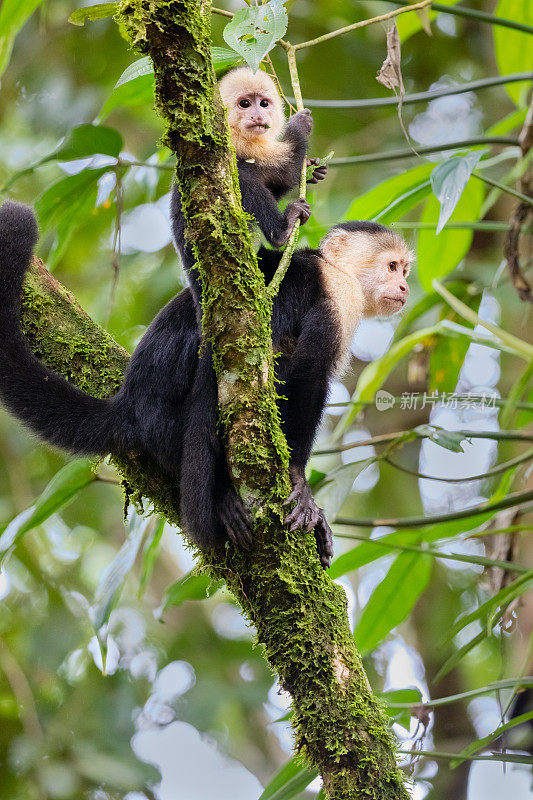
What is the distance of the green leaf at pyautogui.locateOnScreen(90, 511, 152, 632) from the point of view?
297cm

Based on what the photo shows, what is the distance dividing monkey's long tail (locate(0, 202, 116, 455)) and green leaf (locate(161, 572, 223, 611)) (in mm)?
596

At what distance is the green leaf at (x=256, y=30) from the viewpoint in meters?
2.37

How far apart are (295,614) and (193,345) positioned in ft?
3.21

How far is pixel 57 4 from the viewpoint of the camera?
247 inches

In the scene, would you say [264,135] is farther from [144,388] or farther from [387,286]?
[144,388]

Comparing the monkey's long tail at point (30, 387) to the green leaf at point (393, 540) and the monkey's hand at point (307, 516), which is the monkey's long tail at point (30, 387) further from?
the green leaf at point (393, 540)

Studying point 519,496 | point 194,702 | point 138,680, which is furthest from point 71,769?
point 519,496

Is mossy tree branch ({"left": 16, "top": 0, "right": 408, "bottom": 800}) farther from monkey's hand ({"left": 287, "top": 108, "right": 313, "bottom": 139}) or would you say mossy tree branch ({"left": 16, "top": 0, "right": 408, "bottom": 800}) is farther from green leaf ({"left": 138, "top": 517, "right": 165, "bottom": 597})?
monkey's hand ({"left": 287, "top": 108, "right": 313, "bottom": 139})

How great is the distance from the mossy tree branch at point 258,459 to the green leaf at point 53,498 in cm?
69

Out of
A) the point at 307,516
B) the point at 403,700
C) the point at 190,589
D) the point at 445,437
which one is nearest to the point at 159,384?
the point at 307,516

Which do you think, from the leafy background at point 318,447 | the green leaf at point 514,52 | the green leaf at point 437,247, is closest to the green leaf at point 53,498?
the leafy background at point 318,447

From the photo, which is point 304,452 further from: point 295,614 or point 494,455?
point 494,455

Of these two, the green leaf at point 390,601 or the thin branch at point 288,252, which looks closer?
the thin branch at point 288,252

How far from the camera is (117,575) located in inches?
122
